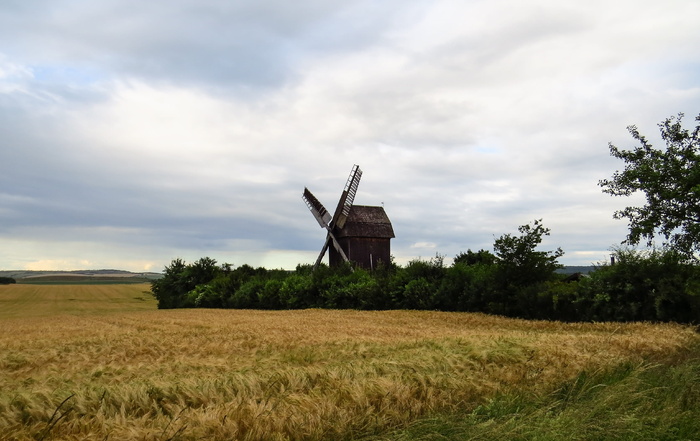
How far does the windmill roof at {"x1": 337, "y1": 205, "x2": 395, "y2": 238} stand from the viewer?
53031 mm

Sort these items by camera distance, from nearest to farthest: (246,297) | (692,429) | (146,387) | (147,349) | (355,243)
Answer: (146,387) → (692,429) → (147,349) → (246,297) → (355,243)

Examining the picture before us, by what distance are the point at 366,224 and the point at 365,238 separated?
1.46 meters

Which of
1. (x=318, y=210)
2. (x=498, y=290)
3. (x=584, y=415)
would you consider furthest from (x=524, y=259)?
(x=318, y=210)

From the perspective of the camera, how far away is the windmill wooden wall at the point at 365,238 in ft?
173

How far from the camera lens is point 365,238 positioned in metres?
53.4

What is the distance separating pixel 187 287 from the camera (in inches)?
2235

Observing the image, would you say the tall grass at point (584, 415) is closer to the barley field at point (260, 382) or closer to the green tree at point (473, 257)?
the barley field at point (260, 382)

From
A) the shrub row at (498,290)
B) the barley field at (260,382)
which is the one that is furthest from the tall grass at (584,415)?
the shrub row at (498,290)

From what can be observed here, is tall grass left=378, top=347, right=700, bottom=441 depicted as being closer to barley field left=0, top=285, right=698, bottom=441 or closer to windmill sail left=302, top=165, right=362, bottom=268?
barley field left=0, top=285, right=698, bottom=441

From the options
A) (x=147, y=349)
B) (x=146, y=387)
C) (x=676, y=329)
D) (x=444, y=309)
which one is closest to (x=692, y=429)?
(x=146, y=387)

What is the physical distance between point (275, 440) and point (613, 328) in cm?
1683

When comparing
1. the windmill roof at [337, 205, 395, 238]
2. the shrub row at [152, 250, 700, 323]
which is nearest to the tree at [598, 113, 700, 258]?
the shrub row at [152, 250, 700, 323]

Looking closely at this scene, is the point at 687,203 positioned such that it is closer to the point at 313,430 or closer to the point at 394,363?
the point at 394,363

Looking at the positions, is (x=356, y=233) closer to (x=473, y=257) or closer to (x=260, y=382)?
(x=473, y=257)
